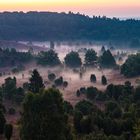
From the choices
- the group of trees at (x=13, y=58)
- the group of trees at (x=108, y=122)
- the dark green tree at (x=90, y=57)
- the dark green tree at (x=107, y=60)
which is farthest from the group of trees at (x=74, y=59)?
the group of trees at (x=108, y=122)

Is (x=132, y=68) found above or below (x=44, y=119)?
above

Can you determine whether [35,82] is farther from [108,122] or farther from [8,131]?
[8,131]

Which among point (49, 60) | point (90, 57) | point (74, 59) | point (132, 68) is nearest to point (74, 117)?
point (132, 68)

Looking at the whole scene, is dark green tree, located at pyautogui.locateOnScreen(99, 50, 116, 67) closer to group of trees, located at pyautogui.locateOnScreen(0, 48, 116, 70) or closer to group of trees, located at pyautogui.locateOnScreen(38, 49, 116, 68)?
group of trees, located at pyautogui.locateOnScreen(0, 48, 116, 70)

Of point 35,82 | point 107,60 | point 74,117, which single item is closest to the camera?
point 74,117

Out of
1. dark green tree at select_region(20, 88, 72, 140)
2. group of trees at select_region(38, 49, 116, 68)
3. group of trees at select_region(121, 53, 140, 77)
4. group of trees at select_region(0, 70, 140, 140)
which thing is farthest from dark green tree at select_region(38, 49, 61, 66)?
dark green tree at select_region(20, 88, 72, 140)

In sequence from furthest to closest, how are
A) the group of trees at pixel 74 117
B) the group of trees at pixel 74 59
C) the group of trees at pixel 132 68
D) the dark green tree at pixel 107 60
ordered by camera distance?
the group of trees at pixel 74 59, the dark green tree at pixel 107 60, the group of trees at pixel 132 68, the group of trees at pixel 74 117

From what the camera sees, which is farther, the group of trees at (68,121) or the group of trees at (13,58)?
the group of trees at (13,58)

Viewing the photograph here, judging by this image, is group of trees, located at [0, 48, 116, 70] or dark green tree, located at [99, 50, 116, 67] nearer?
dark green tree, located at [99, 50, 116, 67]

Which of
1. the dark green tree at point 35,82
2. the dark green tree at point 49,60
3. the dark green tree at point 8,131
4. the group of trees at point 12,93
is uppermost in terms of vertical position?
the dark green tree at point 49,60

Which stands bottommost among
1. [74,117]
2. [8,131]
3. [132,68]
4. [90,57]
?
[8,131]

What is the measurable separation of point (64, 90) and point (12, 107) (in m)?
25.6

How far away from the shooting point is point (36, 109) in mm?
42625

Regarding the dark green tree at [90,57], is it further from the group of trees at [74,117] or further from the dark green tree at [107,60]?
the group of trees at [74,117]
